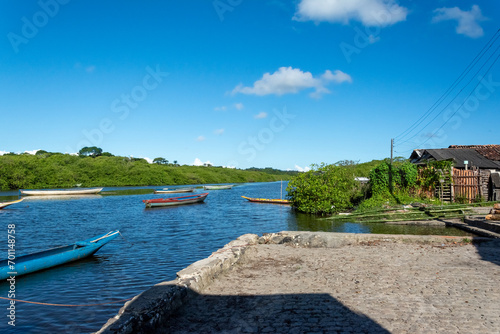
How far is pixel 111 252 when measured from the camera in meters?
14.0

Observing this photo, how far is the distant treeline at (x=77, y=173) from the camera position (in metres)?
65.1

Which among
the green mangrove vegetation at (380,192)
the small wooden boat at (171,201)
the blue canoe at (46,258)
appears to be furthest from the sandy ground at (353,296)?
Answer: the small wooden boat at (171,201)

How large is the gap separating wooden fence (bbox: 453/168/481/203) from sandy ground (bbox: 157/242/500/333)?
13586 mm

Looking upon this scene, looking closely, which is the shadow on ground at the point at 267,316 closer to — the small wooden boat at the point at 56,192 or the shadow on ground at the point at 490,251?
the shadow on ground at the point at 490,251

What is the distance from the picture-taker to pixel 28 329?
6.93 metres

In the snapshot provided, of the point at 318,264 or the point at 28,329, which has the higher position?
the point at 318,264

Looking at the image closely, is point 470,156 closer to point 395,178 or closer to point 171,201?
point 395,178

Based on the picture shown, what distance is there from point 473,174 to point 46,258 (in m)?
23.0

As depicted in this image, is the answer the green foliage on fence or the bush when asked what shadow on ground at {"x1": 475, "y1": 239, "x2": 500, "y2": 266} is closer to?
the green foliage on fence

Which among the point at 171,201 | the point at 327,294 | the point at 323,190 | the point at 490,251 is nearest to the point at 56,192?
the point at 171,201

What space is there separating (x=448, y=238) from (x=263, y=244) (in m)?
5.90

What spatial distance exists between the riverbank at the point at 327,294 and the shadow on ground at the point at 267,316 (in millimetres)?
15

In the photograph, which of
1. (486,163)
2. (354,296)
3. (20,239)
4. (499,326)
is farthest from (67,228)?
(486,163)

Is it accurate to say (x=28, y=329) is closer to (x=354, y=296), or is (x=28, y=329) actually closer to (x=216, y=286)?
(x=216, y=286)
